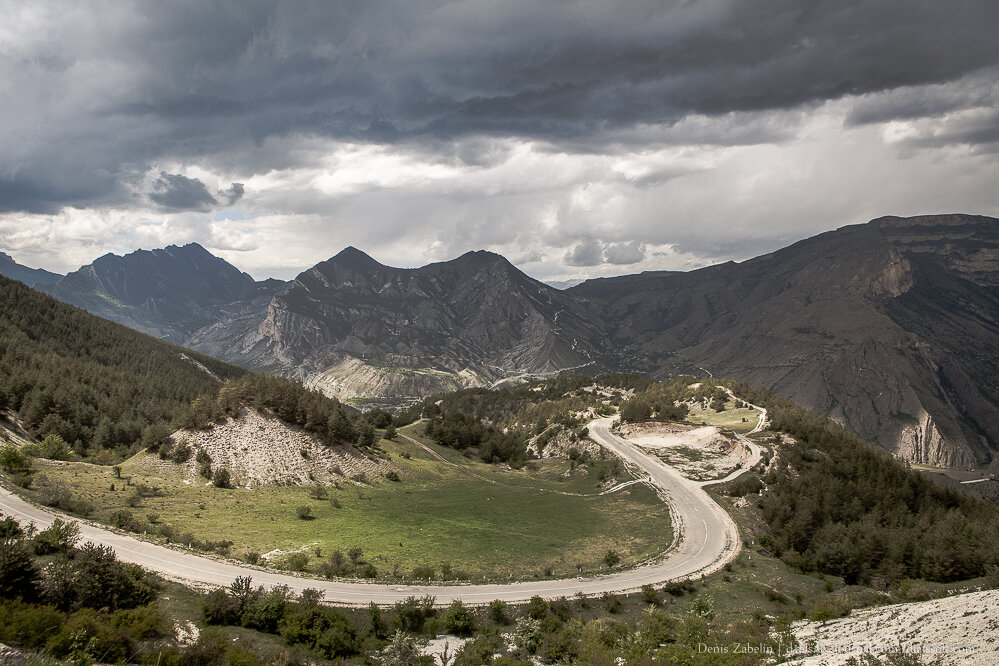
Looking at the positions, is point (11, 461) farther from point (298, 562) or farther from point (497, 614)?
point (497, 614)

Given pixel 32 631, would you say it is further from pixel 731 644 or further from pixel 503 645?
pixel 731 644

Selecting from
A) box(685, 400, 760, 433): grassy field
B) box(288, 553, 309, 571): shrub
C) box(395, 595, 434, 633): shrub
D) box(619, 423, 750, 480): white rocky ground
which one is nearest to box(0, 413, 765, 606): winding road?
box(288, 553, 309, 571): shrub

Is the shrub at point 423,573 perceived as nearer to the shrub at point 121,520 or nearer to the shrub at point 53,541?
the shrub at point 53,541

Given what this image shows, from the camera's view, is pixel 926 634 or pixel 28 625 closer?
pixel 28 625

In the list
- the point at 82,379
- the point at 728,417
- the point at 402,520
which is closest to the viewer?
the point at 402,520

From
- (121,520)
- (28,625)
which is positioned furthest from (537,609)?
(121,520)

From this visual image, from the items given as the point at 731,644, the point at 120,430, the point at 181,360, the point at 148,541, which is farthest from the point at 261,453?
the point at 181,360
